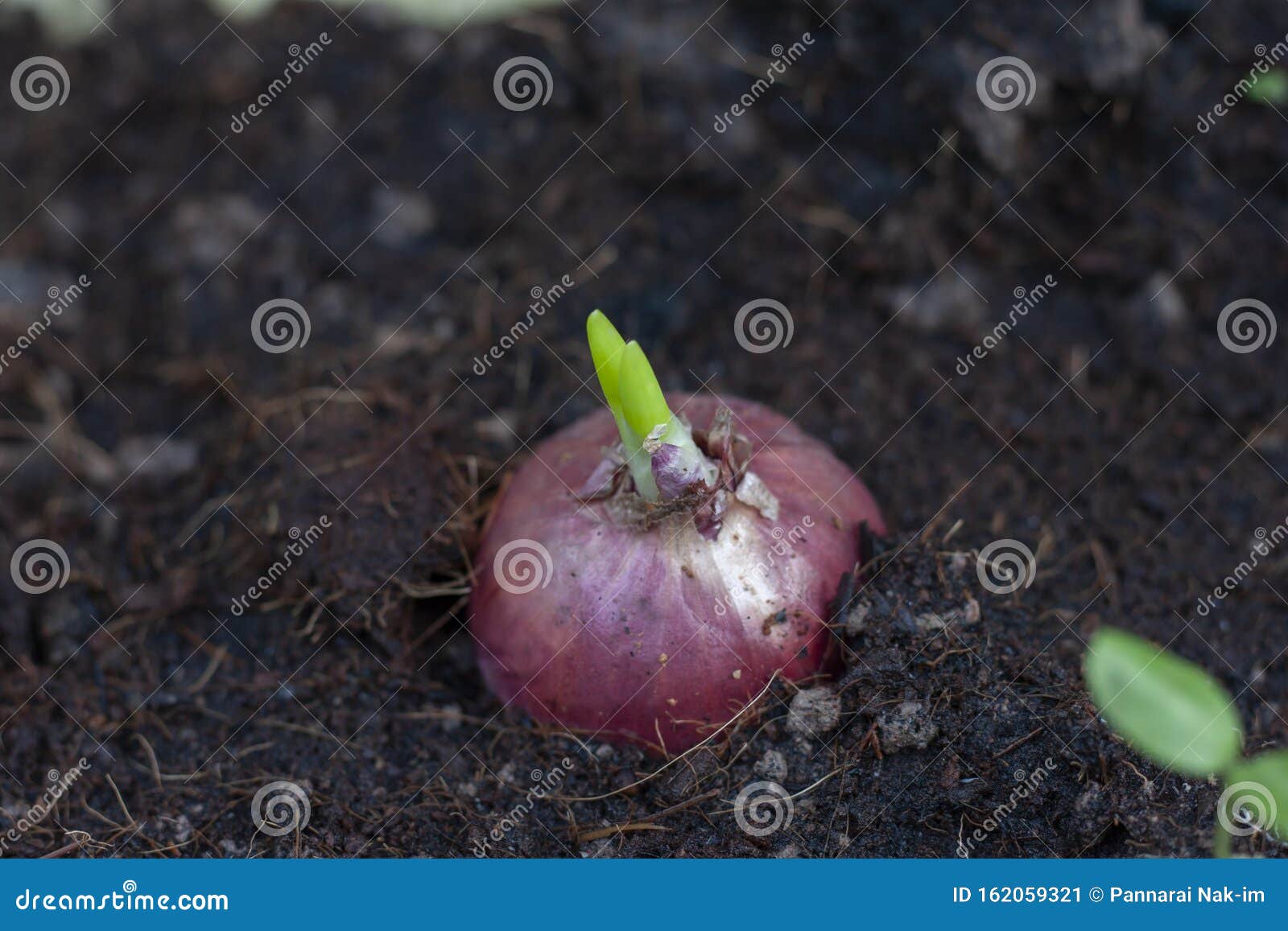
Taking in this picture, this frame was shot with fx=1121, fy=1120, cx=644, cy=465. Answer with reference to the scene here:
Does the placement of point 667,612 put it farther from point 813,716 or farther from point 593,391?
point 593,391

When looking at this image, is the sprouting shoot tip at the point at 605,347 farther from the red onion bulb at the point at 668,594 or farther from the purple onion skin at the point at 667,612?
the purple onion skin at the point at 667,612

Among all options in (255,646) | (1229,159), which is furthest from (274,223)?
(1229,159)

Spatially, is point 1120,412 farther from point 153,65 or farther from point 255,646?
point 153,65

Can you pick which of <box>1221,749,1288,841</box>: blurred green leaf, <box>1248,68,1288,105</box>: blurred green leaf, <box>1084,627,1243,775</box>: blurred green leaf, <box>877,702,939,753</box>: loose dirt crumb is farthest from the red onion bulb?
<box>1248,68,1288,105</box>: blurred green leaf

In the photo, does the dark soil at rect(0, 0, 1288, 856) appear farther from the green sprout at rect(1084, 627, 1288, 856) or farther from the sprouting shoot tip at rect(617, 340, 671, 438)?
the sprouting shoot tip at rect(617, 340, 671, 438)

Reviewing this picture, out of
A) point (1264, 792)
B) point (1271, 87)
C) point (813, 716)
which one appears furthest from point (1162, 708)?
point (1271, 87)
